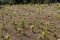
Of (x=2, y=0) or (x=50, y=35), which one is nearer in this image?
(x=50, y=35)

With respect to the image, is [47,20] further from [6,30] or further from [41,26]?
[6,30]

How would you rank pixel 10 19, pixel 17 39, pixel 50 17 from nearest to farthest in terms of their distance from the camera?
pixel 17 39
pixel 10 19
pixel 50 17

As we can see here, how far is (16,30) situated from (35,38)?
1.42 m

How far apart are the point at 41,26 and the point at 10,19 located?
250 cm

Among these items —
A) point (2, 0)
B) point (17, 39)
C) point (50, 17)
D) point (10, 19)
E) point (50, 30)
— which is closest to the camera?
point (17, 39)

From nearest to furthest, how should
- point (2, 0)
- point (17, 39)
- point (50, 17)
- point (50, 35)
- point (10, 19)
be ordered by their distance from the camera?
point (17, 39)
point (50, 35)
point (10, 19)
point (50, 17)
point (2, 0)

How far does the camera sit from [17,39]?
1134 cm

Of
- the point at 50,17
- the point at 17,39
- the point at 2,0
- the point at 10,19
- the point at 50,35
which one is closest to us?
the point at 17,39

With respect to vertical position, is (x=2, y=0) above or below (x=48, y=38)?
below

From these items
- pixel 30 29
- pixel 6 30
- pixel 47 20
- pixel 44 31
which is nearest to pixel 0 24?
pixel 6 30

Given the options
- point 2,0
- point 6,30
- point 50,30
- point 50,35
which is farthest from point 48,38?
point 2,0

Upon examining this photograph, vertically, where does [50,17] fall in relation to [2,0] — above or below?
above

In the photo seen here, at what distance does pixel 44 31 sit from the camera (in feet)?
41.4

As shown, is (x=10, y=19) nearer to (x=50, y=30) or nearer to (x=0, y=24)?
(x=0, y=24)
